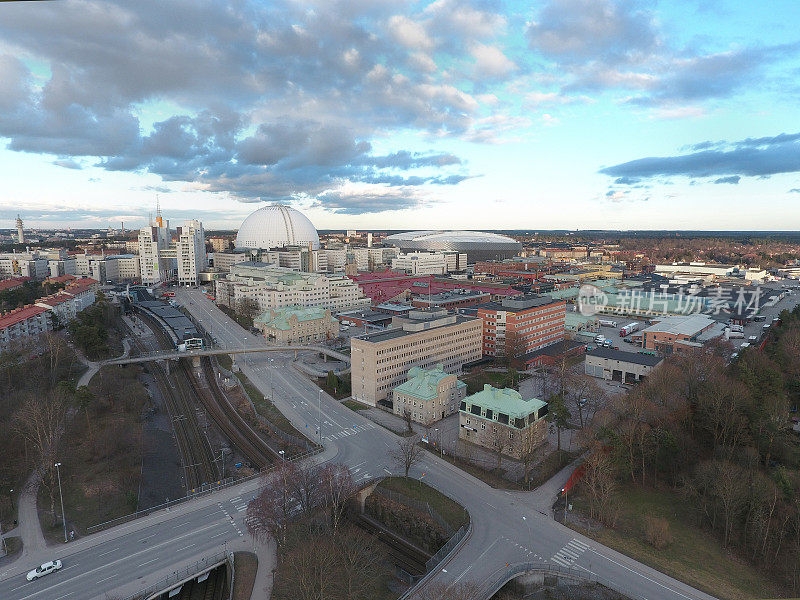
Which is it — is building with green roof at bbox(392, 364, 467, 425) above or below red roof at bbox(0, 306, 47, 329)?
below

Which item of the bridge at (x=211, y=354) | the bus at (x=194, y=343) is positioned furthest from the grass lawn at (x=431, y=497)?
the bus at (x=194, y=343)

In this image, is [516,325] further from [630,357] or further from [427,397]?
[427,397]

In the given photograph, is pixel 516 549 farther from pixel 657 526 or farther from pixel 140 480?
pixel 140 480

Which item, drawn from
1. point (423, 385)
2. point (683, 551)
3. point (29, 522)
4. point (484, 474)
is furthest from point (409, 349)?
point (29, 522)

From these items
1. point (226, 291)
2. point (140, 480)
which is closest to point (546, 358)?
point (140, 480)

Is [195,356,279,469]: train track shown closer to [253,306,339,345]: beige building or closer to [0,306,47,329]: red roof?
[253,306,339,345]: beige building

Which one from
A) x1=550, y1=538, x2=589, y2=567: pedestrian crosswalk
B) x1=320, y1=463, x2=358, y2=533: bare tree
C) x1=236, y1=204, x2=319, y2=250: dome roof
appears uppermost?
x1=236, y1=204, x2=319, y2=250: dome roof

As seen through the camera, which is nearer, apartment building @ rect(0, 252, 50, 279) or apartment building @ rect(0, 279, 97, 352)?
apartment building @ rect(0, 279, 97, 352)

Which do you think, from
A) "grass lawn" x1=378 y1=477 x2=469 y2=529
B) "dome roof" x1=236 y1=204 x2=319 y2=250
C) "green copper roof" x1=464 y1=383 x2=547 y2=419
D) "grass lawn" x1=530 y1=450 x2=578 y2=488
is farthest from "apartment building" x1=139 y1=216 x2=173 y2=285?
"grass lawn" x1=530 y1=450 x2=578 y2=488
